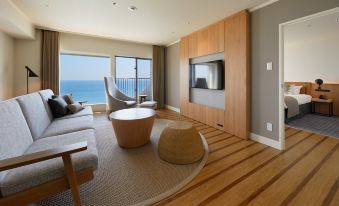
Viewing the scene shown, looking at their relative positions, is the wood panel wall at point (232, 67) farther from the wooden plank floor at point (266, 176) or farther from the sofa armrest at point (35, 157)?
the sofa armrest at point (35, 157)

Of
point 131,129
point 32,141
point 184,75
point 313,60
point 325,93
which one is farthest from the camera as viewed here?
point 313,60

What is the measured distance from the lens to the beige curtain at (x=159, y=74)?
6.06 metres

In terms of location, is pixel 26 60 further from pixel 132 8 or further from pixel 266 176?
pixel 266 176

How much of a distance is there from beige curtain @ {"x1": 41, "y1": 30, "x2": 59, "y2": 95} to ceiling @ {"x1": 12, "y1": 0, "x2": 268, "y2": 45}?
0.26 meters

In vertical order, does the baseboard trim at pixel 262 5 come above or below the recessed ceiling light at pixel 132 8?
below

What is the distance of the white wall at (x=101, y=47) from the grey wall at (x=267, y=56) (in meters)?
3.89

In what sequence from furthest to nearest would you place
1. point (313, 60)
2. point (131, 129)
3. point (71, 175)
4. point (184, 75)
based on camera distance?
point (313, 60)
point (184, 75)
point (131, 129)
point (71, 175)

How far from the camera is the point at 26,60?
14.0 feet

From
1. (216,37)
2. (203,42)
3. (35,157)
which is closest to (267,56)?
(216,37)

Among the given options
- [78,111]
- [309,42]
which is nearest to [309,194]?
[78,111]

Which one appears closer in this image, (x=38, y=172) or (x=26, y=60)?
(x=38, y=172)

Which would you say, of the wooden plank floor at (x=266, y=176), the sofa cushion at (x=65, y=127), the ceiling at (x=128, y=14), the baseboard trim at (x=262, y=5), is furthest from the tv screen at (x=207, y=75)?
the sofa cushion at (x=65, y=127)

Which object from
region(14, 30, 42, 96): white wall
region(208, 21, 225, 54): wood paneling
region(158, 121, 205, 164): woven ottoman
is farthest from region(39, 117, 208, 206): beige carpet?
region(14, 30, 42, 96): white wall

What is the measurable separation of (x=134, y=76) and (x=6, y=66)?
132 inches
